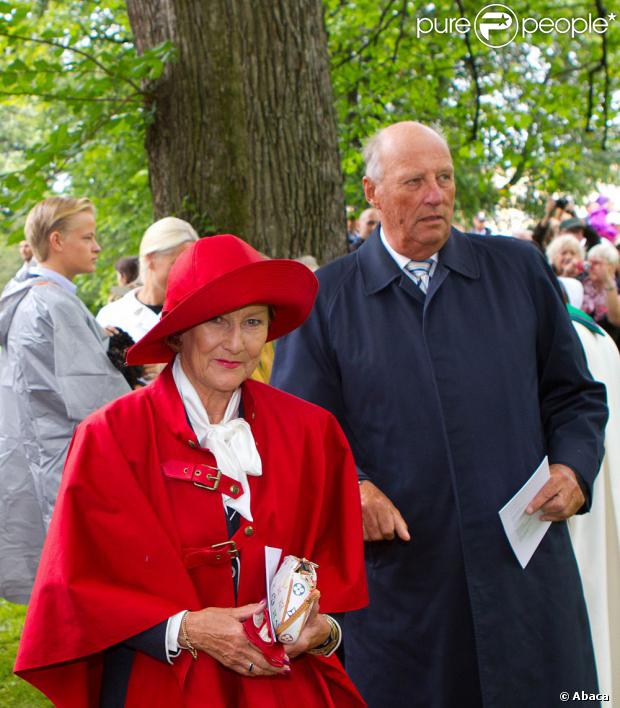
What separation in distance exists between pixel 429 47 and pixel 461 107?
1464 millimetres

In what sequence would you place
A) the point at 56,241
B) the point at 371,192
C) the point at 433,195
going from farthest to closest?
1. the point at 56,241
2. the point at 371,192
3. the point at 433,195

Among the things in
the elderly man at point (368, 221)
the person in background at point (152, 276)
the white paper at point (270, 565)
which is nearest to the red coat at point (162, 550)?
the white paper at point (270, 565)

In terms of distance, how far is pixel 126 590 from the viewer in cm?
229

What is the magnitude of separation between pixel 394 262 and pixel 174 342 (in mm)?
1006

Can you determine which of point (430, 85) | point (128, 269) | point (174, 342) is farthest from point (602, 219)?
point (174, 342)

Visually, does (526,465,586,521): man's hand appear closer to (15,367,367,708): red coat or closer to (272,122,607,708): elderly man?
(272,122,607,708): elderly man

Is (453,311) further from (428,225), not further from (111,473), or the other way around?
(111,473)

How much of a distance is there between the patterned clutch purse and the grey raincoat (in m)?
2.33

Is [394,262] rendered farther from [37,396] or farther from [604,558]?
[37,396]

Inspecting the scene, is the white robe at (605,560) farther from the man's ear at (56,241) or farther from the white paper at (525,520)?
the man's ear at (56,241)

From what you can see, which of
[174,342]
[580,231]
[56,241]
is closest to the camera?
[174,342]

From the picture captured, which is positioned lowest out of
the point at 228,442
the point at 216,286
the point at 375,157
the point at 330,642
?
the point at 330,642

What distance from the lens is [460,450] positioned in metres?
3.05

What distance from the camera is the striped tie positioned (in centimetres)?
327
